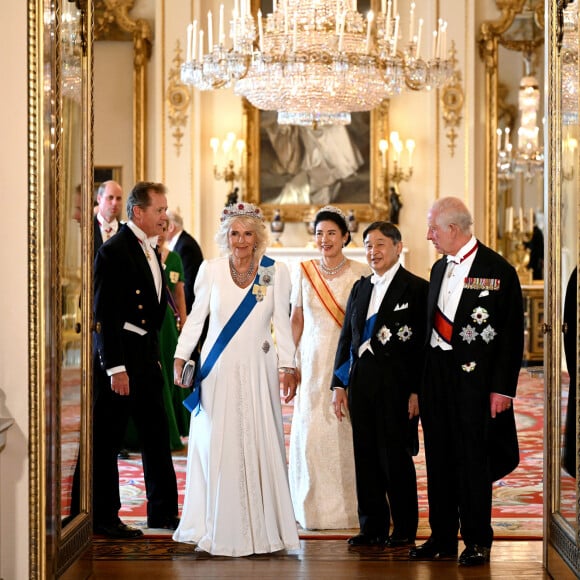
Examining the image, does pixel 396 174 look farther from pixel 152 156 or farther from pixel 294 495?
Answer: pixel 294 495

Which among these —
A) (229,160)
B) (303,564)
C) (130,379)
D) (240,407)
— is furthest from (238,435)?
(229,160)

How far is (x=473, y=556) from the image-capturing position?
4695mm

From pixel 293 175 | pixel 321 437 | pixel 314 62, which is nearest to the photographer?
pixel 321 437

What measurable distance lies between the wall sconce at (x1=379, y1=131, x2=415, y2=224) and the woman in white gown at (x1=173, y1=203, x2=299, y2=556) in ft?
24.6

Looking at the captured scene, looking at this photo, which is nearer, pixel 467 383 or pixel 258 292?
pixel 467 383

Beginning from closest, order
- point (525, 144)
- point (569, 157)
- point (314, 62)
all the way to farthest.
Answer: point (569, 157)
point (314, 62)
point (525, 144)

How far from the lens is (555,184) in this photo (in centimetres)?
455

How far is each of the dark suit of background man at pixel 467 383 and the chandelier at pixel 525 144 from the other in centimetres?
754

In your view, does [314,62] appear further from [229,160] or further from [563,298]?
[563,298]

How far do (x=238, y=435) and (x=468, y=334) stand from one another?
1137mm

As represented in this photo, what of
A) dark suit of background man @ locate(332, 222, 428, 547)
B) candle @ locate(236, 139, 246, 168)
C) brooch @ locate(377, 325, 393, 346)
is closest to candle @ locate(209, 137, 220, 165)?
candle @ locate(236, 139, 246, 168)

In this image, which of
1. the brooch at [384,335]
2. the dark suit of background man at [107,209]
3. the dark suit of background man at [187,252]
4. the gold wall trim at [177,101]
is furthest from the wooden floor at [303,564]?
the gold wall trim at [177,101]

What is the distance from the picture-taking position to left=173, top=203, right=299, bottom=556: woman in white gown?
4.81 metres

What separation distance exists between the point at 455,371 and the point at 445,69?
562 centimetres
